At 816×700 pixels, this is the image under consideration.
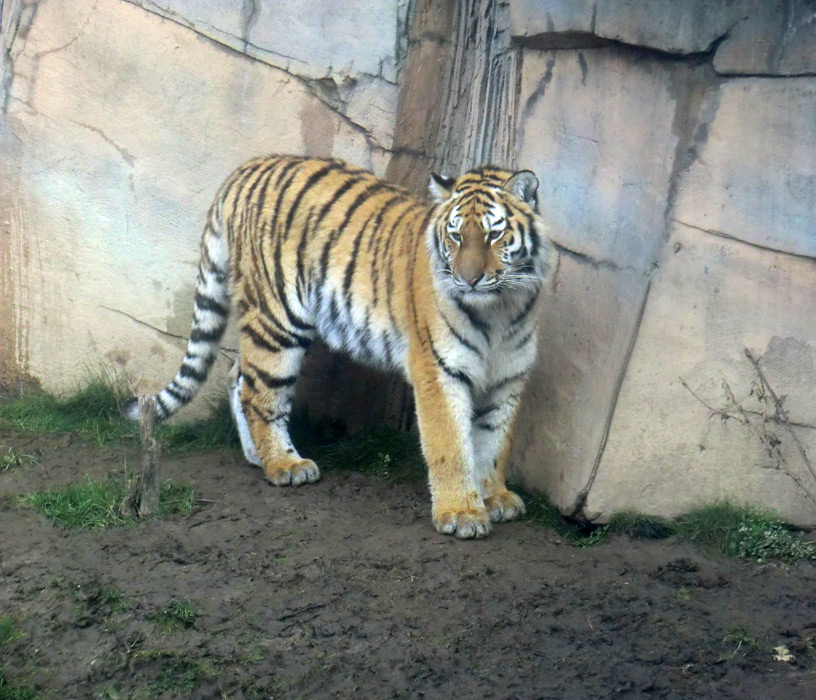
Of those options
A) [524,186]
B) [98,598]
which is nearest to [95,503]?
[98,598]

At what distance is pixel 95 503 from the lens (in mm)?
4586

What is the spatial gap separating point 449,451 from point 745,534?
1242mm

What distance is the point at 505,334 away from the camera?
468 centimetres

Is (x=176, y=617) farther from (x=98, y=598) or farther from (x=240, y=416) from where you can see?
(x=240, y=416)

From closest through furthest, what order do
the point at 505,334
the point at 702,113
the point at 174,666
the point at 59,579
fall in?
the point at 174,666, the point at 59,579, the point at 702,113, the point at 505,334

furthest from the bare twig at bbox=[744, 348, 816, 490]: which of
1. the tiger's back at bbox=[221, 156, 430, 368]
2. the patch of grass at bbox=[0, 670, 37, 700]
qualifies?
the patch of grass at bbox=[0, 670, 37, 700]

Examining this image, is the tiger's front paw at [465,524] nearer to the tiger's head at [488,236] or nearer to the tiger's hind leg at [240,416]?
the tiger's head at [488,236]

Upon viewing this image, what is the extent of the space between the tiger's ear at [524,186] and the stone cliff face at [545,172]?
1.05 ft

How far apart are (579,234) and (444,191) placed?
2.17 ft

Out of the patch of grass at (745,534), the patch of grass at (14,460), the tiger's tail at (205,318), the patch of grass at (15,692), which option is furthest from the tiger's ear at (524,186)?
the patch of grass at (15,692)

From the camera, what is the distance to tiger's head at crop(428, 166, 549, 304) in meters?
4.48

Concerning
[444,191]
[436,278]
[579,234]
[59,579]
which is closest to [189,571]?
[59,579]

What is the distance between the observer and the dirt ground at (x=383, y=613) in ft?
11.7

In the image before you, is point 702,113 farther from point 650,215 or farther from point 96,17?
point 96,17
